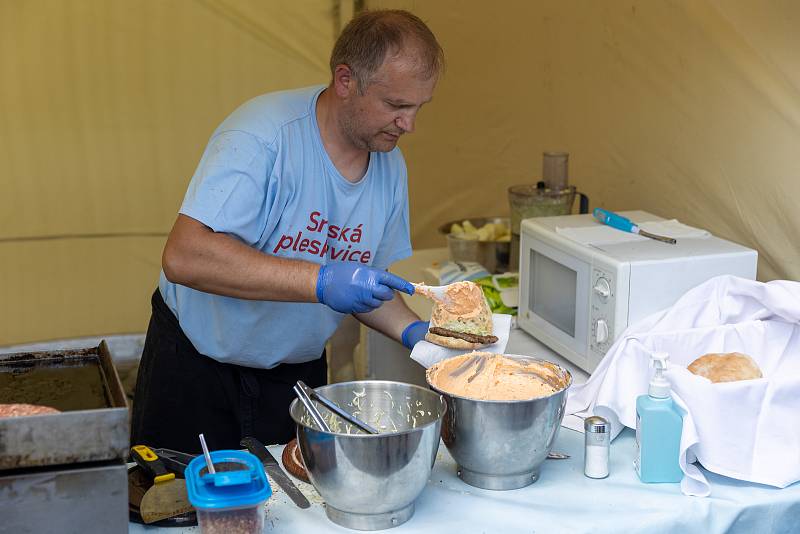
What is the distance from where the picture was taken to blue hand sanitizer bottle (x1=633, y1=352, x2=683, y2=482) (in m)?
1.84

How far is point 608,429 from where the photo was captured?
1878 mm

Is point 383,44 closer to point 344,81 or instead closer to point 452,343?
point 344,81

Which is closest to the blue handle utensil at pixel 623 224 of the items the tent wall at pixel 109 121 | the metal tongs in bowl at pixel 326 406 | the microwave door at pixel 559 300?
the microwave door at pixel 559 300

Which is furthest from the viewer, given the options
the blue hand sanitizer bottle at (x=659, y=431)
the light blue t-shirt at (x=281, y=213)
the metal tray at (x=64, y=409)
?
the light blue t-shirt at (x=281, y=213)

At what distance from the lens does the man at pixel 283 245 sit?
2131mm

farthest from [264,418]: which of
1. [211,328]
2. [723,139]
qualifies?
[723,139]

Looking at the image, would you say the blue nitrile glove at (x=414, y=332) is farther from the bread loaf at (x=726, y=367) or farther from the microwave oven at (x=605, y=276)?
the bread loaf at (x=726, y=367)

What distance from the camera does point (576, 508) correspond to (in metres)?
1.76

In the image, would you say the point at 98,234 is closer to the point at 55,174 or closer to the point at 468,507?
the point at 55,174

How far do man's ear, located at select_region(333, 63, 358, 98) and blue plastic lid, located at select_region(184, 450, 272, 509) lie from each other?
109cm

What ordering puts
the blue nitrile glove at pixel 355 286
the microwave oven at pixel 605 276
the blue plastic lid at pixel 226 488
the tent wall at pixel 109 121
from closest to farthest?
the blue plastic lid at pixel 226 488 → the blue nitrile glove at pixel 355 286 → the microwave oven at pixel 605 276 → the tent wall at pixel 109 121

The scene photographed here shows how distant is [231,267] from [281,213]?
251 millimetres

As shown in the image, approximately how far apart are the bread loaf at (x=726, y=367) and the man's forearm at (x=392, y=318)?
83 centimetres

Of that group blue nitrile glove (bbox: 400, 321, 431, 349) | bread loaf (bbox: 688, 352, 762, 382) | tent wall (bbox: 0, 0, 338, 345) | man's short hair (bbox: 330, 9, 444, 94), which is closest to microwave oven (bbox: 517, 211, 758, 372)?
bread loaf (bbox: 688, 352, 762, 382)
